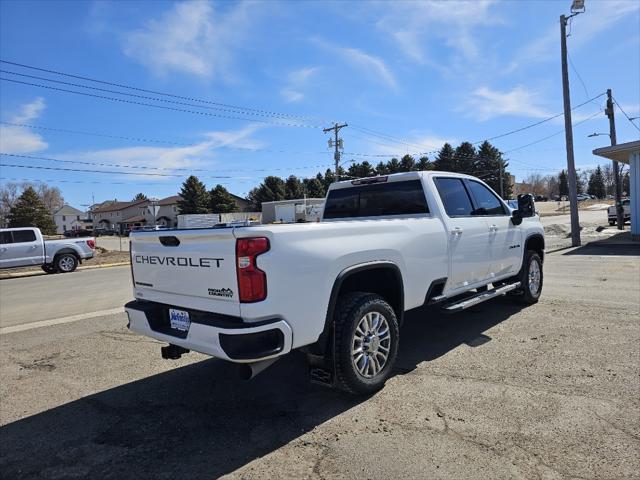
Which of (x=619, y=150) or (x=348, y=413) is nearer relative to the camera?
(x=348, y=413)

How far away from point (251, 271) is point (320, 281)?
0.59m

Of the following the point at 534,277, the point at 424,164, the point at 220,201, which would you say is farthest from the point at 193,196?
the point at 534,277

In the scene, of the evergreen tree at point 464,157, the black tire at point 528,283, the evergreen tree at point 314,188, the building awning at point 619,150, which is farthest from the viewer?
the evergreen tree at point 314,188

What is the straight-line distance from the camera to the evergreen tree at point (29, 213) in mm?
64188

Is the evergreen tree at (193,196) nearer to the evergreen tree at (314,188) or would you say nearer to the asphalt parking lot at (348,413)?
the evergreen tree at (314,188)

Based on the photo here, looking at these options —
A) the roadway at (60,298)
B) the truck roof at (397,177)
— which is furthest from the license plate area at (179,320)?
the roadway at (60,298)

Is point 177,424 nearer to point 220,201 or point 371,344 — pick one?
point 371,344

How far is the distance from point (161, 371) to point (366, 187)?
3.18 metres

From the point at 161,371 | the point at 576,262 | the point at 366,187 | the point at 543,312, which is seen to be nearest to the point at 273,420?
the point at 161,371

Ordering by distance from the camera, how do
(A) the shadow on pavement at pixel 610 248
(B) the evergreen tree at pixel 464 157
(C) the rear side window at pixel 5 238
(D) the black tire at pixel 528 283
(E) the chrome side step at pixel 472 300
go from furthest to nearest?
1. (B) the evergreen tree at pixel 464 157
2. (C) the rear side window at pixel 5 238
3. (A) the shadow on pavement at pixel 610 248
4. (D) the black tire at pixel 528 283
5. (E) the chrome side step at pixel 472 300

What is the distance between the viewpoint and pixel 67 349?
6.04 m

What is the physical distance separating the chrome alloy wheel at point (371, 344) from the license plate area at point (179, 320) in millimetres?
1338

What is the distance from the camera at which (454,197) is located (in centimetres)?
565

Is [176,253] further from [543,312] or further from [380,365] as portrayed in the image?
[543,312]
